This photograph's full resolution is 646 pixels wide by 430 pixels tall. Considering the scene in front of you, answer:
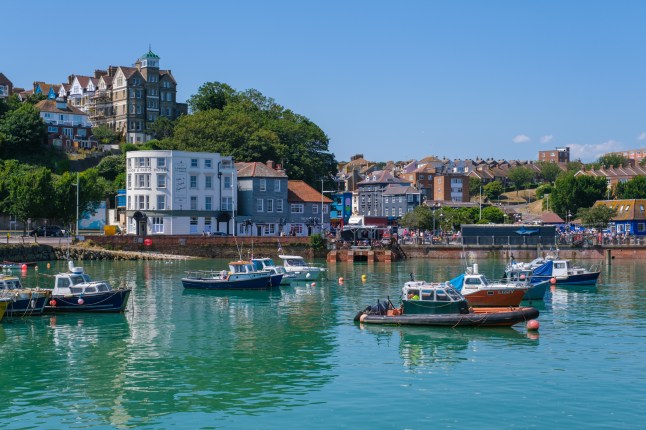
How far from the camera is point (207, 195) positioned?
4417 inches

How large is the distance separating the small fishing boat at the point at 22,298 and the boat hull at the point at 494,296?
85.4 feet

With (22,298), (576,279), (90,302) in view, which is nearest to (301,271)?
(576,279)

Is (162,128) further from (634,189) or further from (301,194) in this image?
(634,189)

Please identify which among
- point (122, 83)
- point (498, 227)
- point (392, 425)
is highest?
point (122, 83)

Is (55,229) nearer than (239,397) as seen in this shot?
No

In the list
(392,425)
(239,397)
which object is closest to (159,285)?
(239,397)

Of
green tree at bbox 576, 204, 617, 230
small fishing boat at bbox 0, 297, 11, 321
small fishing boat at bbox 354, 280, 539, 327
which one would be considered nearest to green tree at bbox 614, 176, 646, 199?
green tree at bbox 576, 204, 617, 230

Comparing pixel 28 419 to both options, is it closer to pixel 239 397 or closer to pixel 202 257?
pixel 239 397

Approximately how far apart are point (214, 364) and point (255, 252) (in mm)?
68000

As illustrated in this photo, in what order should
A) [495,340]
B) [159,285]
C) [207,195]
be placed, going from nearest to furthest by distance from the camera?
1. [495,340]
2. [159,285]
3. [207,195]

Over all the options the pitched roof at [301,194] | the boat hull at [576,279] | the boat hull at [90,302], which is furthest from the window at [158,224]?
the boat hull at [90,302]

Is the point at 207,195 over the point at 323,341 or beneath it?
over

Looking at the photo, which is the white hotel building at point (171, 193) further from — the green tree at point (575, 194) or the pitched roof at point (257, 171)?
the green tree at point (575, 194)

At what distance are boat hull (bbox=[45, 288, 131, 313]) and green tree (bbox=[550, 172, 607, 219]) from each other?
12943cm
